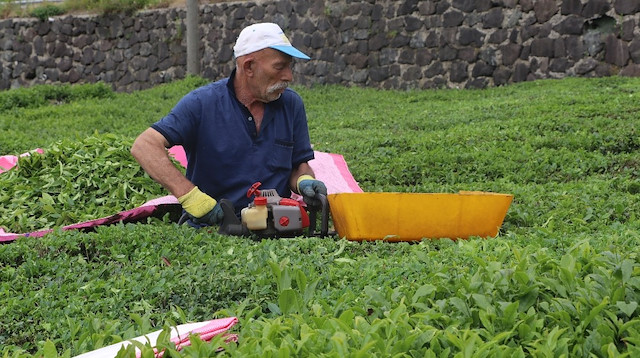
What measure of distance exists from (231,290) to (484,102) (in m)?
8.66

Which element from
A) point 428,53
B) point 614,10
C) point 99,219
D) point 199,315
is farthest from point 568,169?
point 428,53

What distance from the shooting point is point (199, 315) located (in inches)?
145

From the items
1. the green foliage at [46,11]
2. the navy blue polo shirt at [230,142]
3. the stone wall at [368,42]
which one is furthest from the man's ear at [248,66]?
the green foliage at [46,11]

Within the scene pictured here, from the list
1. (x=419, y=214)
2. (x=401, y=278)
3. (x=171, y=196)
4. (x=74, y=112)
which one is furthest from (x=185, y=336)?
(x=74, y=112)

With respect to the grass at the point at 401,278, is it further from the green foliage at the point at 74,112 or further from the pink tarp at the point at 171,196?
the green foliage at the point at 74,112

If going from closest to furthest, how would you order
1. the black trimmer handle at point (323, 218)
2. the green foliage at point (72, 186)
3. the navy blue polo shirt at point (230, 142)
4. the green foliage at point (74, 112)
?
1. the black trimmer handle at point (323, 218)
2. the navy blue polo shirt at point (230, 142)
3. the green foliage at point (72, 186)
4. the green foliage at point (74, 112)

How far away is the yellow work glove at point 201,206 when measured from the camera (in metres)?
4.96

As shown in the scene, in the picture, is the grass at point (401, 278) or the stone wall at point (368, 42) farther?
the stone wall at point (368, 42)

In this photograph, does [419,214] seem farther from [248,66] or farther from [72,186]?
[72,186]

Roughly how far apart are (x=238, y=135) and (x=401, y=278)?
78.6 inches

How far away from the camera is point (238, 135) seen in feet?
17.7

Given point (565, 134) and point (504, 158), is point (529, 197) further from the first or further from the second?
point (565, 134)

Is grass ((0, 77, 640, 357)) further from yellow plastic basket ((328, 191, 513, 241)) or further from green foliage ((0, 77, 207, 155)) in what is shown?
green foliage ((0, 77, 207, 155))

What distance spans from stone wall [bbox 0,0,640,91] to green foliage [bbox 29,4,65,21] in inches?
7.9
